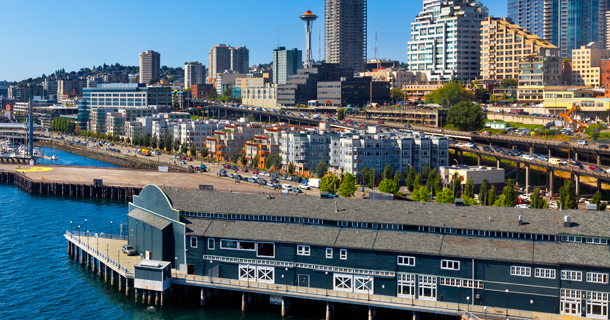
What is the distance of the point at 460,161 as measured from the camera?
13912cm

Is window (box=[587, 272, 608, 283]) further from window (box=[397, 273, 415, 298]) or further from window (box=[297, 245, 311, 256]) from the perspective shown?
window (box=[297, 245, 311, 256])

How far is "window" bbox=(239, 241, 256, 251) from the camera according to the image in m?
61.8

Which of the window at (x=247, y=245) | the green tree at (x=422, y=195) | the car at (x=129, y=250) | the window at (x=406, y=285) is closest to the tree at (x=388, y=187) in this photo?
the green tree at (x=422, y=195)

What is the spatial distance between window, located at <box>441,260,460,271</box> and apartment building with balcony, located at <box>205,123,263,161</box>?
11456 cm

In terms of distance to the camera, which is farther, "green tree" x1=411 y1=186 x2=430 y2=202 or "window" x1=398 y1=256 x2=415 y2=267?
"green tree" x1=411 y1=186 x2=430 y2=202

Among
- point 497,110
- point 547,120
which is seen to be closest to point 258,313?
point 547,120

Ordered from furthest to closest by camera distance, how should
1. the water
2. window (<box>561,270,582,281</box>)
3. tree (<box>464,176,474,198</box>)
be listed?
the water, tree (<box>464,176,474,198</box>), window (<box>561,270,582,281</box>)

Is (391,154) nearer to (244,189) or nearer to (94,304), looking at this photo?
(244,189)

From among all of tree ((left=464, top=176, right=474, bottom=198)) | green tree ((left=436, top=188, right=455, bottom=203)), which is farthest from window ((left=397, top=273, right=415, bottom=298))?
tree ((left=464, top=176, right=474, bottom=198))

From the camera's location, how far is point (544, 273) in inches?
2131

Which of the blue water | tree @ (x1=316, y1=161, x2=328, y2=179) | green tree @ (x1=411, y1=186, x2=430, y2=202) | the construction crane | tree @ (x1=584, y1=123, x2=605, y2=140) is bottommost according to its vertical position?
the blue water

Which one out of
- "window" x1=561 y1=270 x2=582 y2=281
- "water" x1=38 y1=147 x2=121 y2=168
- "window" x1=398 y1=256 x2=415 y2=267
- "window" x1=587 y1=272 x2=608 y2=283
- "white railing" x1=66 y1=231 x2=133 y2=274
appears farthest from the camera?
"water" x1=38 y1=147 x2=121 y2=168

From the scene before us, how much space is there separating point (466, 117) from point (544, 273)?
373 feet

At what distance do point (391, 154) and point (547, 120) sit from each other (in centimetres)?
4614
